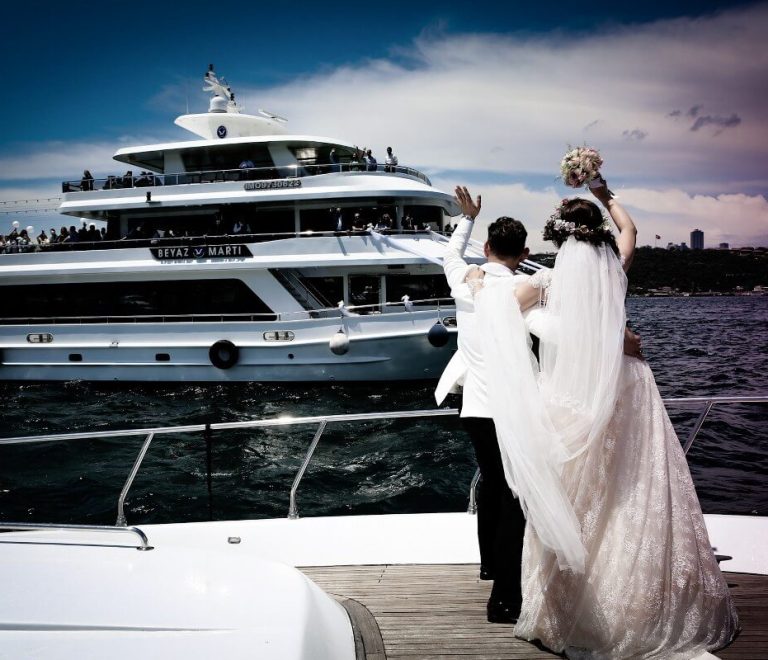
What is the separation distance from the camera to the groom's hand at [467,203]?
2666 mm

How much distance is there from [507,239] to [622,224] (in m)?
0.47

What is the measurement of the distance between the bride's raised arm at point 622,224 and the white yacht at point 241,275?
9987mm

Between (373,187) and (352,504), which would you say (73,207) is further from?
(352,504)

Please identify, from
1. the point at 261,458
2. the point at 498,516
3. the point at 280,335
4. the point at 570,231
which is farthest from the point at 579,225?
the point at 280,335

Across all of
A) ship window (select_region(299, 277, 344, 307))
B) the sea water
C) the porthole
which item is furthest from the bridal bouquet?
ship window (select_region(299, 277, 344, 307))

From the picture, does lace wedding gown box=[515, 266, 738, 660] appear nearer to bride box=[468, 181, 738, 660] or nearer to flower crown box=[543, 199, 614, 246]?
bride box=[468, 181, 738, 660]

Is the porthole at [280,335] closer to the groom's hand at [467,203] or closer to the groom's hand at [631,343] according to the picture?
the groom's hand at [467,203]

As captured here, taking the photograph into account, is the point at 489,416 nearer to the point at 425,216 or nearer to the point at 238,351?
the point at 238,351

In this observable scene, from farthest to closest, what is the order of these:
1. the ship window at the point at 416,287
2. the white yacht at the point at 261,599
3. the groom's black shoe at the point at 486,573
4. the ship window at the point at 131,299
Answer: the ship window at the point at 131,299 < the ship window at the point at 416,287 < the groom's black shoe at the point at 486,573 < the white yacht at the point at 261,599

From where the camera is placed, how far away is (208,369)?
47.1 ft

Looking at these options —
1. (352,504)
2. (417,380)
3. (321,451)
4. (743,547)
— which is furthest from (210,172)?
(743,547)

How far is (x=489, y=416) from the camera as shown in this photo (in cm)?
248

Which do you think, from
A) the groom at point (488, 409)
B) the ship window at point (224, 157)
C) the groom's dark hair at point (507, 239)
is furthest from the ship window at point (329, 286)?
the groom's dark hair at point (507, 239)

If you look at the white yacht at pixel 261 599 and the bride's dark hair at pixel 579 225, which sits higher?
the bride's dark hair at pixel 579 225
